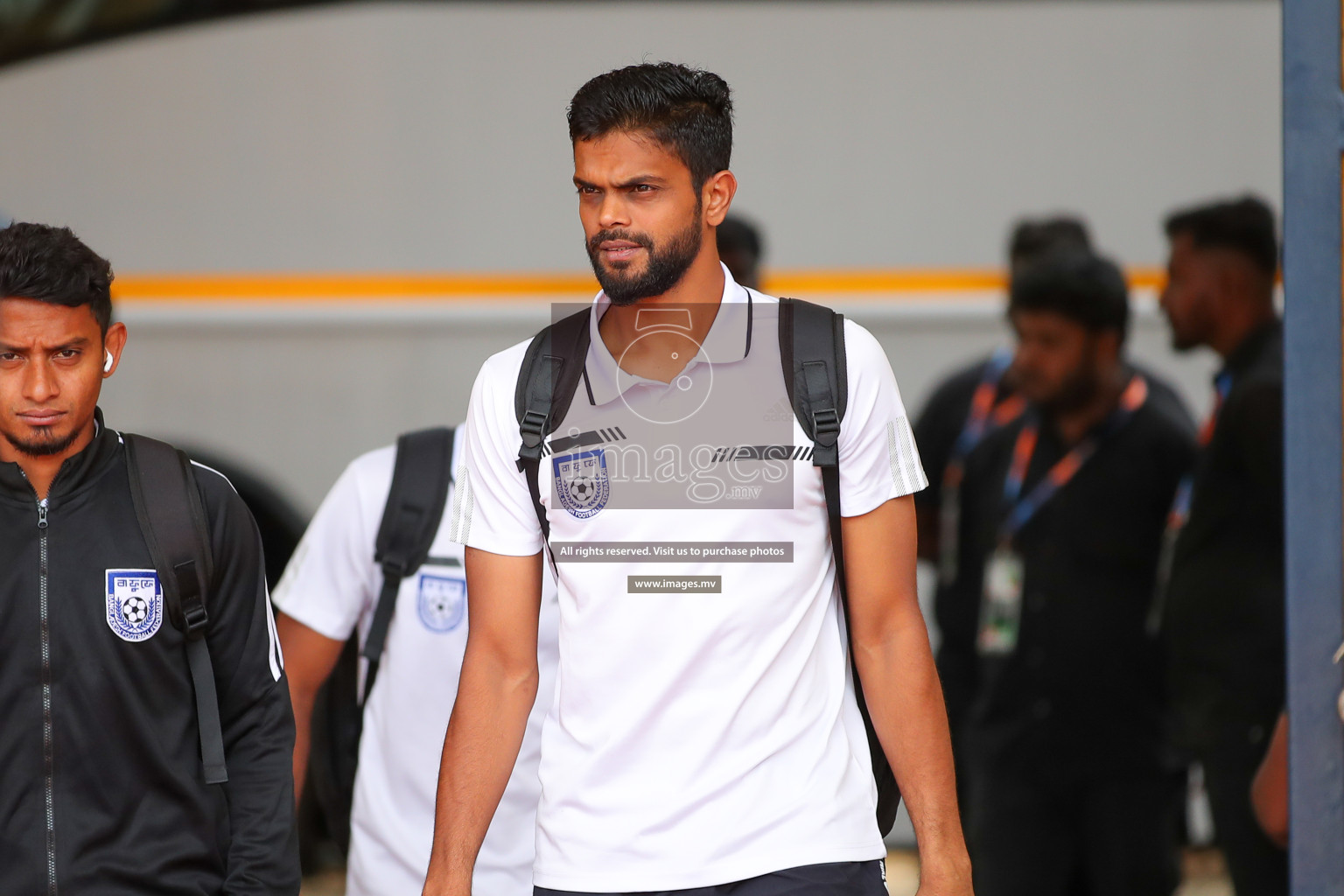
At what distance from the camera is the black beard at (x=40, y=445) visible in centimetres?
250

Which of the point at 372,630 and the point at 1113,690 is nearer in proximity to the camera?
the point at 372,630

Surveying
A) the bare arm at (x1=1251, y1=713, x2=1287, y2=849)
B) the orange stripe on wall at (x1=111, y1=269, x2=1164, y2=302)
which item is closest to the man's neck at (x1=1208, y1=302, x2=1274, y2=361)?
the orange stripe on wall at (x1=111, y1=269, x2=1164, y2=302)

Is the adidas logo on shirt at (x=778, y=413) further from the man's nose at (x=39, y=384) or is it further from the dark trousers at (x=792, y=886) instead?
the man's nose at (x=39, y=384)

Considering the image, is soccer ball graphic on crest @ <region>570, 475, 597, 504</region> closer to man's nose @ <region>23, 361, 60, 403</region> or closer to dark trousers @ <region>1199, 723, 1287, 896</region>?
man's nose @ <region>23, 361, 60, 403</region>

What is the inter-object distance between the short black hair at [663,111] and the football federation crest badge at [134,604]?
913mm

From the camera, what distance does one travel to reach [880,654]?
254cm

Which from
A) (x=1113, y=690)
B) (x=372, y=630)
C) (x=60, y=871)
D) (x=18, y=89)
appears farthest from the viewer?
(x=18, y=89)

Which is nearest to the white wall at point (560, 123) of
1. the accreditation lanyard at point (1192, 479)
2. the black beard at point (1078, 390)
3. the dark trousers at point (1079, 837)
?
the black beard at point (1078, 390)

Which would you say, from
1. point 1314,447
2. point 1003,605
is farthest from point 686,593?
point 1003,605

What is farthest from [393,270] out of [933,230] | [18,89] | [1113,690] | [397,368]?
[1113,690]

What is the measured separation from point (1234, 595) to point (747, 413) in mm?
2186

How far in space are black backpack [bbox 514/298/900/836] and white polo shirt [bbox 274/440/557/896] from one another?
0.44 metres

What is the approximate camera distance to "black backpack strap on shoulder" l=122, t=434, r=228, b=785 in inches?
99.6

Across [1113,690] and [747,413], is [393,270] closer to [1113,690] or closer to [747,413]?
[1113,690]
